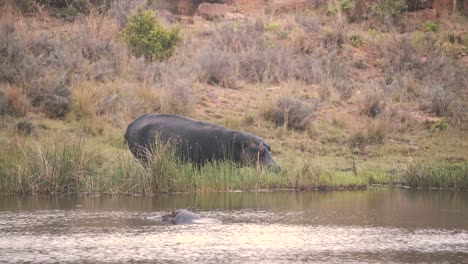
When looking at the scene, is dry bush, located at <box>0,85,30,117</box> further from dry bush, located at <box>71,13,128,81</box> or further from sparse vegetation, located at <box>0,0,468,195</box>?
dry bush, located at <box>71,13,128,81</box>

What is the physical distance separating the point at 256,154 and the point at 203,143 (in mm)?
979

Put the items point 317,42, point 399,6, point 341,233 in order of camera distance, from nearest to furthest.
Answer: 1. point 341,233
2. point 317,42
3. point 399,6

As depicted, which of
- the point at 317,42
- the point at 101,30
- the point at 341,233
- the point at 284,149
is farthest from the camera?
the point at 317,42

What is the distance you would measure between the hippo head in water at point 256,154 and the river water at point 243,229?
1049 mm

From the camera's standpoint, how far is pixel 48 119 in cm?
2127

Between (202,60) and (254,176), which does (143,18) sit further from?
(254,176)

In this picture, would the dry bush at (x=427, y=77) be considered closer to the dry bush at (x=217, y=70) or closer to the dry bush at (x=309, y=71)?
the dry bush at (x=309, y=71)

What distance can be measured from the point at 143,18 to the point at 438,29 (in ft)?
34.5

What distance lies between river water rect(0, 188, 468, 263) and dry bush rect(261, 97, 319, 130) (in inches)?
259

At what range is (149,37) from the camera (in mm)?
24641

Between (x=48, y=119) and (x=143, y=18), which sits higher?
(x=143, y=18)

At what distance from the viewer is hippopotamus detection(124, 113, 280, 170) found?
1689cm

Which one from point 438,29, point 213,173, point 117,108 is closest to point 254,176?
point 213,173

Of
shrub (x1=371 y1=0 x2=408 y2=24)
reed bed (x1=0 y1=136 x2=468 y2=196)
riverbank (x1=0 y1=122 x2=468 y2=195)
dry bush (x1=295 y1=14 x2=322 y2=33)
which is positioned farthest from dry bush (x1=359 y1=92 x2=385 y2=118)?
shrub (x1=371 y1=0 x2=408 y2=24)
